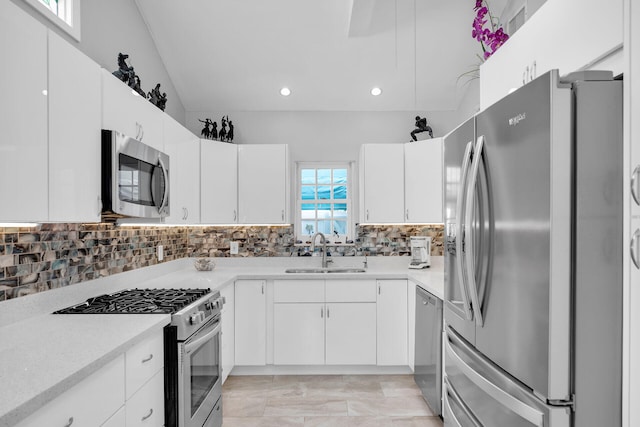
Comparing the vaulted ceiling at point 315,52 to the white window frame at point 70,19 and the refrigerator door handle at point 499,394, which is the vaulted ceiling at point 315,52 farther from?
the refrigerator door handle at point 499,394

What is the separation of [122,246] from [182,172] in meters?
0.73

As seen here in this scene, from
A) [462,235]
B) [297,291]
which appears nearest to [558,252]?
[462,235]

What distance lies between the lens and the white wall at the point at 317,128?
14.4 ft

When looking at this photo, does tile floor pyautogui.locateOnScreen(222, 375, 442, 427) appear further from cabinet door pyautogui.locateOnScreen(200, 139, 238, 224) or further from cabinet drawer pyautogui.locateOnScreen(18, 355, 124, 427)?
cabinet drawer pyautogui.locateOnScreen(18, 355, 124, 427)

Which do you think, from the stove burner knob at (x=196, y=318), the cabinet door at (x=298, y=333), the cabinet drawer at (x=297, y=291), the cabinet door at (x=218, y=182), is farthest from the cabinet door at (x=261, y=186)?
the stove burner knob at (x=196, y=318)

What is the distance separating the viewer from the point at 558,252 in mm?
1259

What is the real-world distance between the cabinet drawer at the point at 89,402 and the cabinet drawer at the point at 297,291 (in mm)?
2156

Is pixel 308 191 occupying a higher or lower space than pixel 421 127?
lower

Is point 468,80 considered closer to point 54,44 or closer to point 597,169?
point 597,169

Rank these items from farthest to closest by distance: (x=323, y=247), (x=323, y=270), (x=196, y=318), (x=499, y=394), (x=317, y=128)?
1. (x=317, y=128)
2. (x=323, y=247)
3. (x=323, y=270)
4. (x=196, y=318)
5. (x=499, y=394)

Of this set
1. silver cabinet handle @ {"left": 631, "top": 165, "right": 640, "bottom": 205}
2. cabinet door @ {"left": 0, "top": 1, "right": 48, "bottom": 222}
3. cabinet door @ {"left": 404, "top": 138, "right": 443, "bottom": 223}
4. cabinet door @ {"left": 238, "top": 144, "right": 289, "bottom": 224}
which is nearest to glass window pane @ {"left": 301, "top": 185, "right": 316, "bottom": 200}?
cabinet door @ {"left": 238, "top": 144, "right": 289, "bottom": 224}

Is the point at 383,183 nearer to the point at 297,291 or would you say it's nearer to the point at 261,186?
the point at 261,186

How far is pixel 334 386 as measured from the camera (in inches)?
137

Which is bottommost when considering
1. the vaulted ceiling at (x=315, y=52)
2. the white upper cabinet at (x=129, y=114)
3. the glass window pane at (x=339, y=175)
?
the glass window pane at (x=339, y=175)
